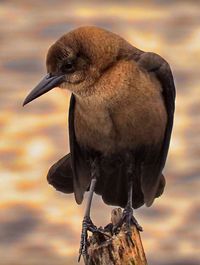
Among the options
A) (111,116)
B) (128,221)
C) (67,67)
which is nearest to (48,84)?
(67,67)

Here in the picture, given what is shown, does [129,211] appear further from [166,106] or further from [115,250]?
[115,250]

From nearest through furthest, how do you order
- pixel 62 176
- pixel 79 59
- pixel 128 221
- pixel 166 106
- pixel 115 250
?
pixel 115 250 < pixel 79 59 < pixel 128 221 < pixel 166 106 < pixel 62 176

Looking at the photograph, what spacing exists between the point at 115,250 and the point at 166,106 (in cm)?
131

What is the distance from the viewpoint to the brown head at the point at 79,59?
34.8 feet

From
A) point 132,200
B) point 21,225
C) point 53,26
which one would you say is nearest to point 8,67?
point 53,26

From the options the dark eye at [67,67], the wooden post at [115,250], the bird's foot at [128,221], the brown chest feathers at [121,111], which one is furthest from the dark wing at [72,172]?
the wooden post at [115,250]

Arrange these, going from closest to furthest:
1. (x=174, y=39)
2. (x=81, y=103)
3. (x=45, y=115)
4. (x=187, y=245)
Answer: (x=81, y=103) < (x=187, y=245) < (x=45, y=115) < (x=174, y=39)

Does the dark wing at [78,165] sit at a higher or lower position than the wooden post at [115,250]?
higher

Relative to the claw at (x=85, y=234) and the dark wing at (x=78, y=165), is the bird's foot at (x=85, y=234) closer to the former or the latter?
the claw at (x=85, y=234)

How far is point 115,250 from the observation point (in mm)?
10164

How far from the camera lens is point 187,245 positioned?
1324 cm

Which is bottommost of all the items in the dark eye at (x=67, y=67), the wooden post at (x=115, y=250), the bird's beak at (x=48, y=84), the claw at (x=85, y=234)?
the wooden post at (x=115, y=250)

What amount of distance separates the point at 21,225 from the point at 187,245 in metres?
1.26

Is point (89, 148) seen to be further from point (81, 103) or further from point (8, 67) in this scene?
point (8, 67)
